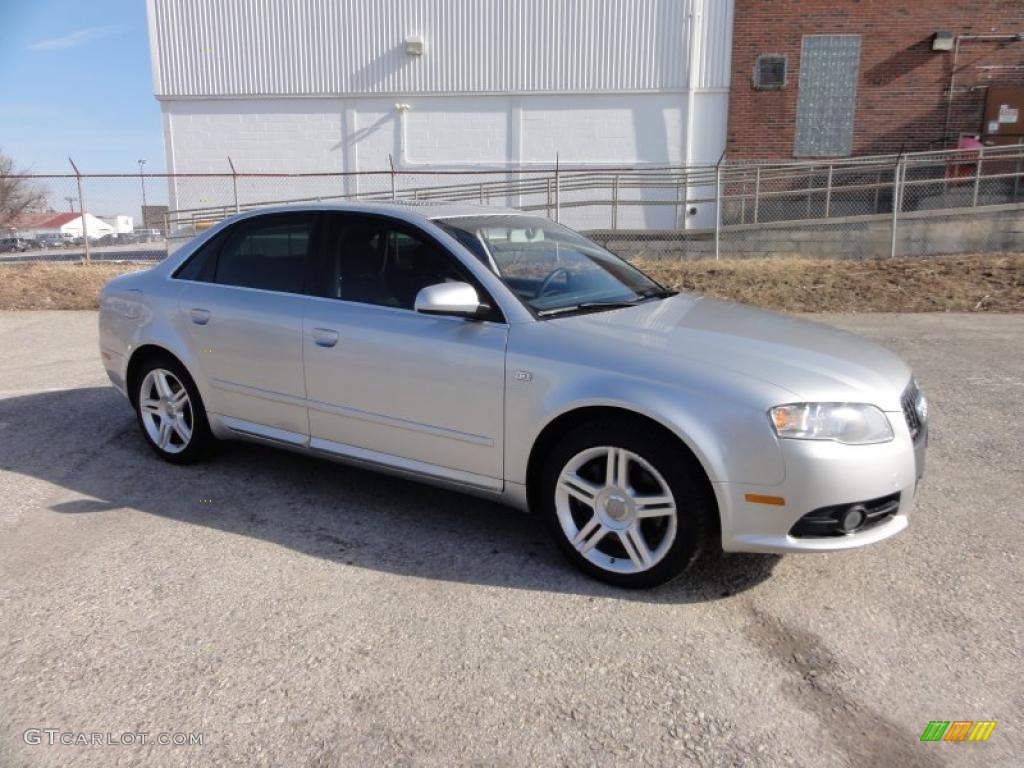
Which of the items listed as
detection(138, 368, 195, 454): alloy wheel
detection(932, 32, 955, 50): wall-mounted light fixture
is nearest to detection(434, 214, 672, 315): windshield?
detection(138, 368, 195, 454): alloy wheel

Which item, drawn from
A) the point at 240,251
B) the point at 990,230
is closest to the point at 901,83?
the point at 990,230

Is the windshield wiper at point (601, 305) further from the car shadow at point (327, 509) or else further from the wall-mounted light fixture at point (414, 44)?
the wall-mounted light fixture at point (414, 44)

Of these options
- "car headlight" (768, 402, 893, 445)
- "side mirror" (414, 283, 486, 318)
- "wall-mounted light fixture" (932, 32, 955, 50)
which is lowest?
"car headlight" (768, 402, 893, 445)

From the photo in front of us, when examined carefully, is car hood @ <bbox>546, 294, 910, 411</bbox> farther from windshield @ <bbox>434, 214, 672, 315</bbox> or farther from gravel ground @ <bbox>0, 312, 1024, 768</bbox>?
gravel ground @ <bbox>0, 312, 1024, 768</bbox>

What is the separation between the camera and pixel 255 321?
4.32 meters

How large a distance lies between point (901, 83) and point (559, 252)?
1923 centimetres

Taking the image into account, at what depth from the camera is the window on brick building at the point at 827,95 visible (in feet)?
64.7

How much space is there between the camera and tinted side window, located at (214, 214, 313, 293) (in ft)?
14.3

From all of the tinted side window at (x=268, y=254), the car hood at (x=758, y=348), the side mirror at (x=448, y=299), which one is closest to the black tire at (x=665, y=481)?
the car hood at (x=758, y=348)

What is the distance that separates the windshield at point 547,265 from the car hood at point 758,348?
187 mm

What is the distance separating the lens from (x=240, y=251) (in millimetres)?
4652

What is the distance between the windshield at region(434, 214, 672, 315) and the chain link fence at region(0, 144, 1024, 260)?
9.28 metres

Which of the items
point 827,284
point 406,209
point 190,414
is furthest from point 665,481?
point 827,284

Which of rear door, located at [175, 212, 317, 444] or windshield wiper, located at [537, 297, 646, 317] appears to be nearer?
windshield wiper, located at [537, 297, 646, 317]
